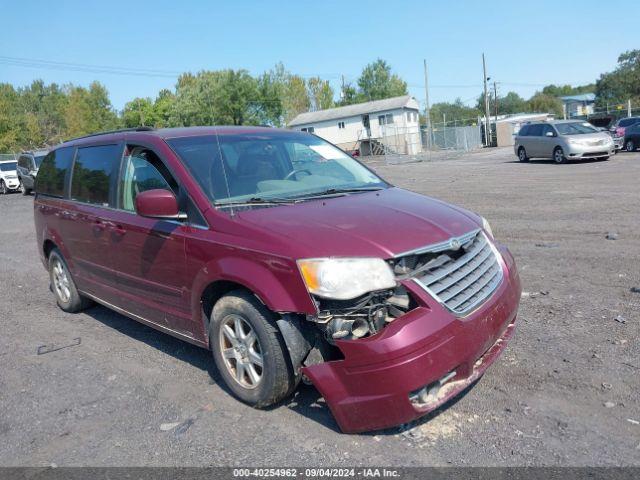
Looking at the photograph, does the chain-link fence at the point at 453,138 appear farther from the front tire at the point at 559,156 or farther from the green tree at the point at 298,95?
the green tree at the point at 298,95

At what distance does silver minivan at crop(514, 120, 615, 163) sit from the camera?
66.1ft

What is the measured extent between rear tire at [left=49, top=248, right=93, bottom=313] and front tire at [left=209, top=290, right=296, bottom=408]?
2.75m

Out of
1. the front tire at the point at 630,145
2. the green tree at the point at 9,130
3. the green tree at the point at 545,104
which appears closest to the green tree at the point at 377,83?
the green tree at the point at 545,104

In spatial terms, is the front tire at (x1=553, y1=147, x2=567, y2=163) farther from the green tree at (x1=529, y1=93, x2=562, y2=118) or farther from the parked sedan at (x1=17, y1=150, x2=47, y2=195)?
the green tree at (x1=529, y1=93, x2=562, y2=118)

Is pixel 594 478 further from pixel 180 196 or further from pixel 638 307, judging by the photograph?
pixel 180 196

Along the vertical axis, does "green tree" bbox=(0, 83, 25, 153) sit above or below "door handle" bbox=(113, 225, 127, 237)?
above

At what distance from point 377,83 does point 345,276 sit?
90.3 metres

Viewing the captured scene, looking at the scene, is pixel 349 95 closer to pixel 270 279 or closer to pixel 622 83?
pixel 622 83

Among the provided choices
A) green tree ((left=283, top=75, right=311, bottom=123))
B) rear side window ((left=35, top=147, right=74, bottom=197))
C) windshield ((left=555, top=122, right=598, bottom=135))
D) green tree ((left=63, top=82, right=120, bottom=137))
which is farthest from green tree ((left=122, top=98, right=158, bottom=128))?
rear side window ((left=35, top=147, right=74, bottom=197))

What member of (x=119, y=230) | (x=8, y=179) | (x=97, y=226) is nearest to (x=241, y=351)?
(x=119, y=230)

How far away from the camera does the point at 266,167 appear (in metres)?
4.48

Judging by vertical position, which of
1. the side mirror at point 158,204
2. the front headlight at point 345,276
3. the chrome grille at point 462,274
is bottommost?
the chrome grille at point 462,274

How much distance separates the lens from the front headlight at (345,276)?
10.2 ft

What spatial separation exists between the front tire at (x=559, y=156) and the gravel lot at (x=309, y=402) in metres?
15.4
